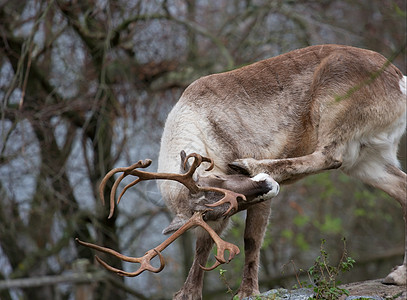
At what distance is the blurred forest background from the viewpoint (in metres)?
8.30

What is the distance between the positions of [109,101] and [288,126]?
13.1 feet

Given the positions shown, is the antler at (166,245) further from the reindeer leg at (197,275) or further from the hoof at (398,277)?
the hoof at (398,277)

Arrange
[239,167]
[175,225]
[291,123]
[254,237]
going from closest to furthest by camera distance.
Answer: [175,225]
[239,167]
[291,123]
[254,237]

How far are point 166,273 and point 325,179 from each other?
3279mm

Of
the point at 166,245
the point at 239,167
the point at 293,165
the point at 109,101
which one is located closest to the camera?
the point at 166,245

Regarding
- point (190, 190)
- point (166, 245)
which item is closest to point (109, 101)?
point (190, 190)

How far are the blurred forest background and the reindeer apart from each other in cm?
226

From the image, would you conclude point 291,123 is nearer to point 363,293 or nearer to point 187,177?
point 187,177

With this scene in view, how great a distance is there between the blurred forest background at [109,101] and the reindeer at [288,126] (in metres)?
2.26

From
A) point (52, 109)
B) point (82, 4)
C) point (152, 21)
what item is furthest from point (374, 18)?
point (52, 109)

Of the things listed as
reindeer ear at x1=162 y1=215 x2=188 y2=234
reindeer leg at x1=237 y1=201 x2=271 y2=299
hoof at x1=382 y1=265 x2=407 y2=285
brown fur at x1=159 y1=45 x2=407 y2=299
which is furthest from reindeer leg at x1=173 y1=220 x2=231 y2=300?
hoof at x1=382 y1=265 x2=407 y2=285

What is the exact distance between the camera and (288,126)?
5266 millimetres

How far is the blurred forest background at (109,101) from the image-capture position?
830cm

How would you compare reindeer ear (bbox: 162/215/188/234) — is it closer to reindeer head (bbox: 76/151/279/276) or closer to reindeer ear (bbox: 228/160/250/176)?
reindeer head (bbox: 76/151/279/276)
